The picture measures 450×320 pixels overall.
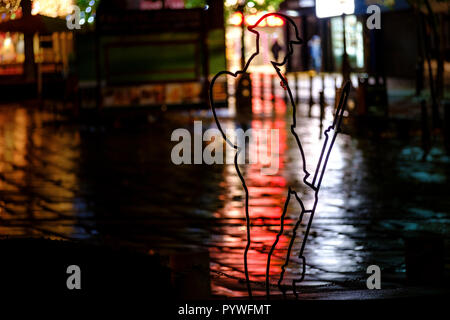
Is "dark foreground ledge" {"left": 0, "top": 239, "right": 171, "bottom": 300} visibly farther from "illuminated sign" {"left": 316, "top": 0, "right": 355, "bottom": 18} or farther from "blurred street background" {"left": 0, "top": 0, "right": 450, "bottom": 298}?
"illuminated sign" {"left": 316, "top": 0, "right": 355, "bottom": 18}

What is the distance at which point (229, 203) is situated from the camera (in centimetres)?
1346

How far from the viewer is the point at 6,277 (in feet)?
20.1

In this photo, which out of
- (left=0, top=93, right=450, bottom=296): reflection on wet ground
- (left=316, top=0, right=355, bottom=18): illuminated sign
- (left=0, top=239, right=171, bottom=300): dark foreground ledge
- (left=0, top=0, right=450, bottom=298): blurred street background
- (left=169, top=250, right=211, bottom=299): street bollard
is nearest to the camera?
(left=0, top=239, right=171, bottom=300): dark foreground ledge

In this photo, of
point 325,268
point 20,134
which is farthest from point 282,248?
point 20,134

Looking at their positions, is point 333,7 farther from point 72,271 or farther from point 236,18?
point 236,18

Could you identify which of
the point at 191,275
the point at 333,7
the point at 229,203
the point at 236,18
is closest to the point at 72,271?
the point at 191,275

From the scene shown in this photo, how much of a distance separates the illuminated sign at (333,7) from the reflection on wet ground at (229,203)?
254 cm

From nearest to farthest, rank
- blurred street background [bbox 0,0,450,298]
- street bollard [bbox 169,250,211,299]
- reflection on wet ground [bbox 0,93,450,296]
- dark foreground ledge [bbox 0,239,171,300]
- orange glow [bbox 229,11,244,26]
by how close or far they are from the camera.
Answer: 1. dark foreground ledge [bbox 0,239,171,300]
2. street bollard [bbox 169,250,211,299]
3. blurred street background [bbox 0,0,450,298]
4. reflection on wet ground [bbox 0,93,450,296]
5. orange glow [bbox 229,11,244,26]

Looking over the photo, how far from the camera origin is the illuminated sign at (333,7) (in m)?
14.7

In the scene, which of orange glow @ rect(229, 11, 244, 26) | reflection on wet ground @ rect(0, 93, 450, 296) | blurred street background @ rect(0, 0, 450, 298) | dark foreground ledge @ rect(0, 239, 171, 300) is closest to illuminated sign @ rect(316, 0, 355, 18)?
A: blurred street background @ rect(0, 0, 450, 298)

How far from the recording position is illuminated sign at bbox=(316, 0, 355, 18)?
48.2 feet

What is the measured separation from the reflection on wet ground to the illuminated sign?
2.54m

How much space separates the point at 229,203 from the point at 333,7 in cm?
397

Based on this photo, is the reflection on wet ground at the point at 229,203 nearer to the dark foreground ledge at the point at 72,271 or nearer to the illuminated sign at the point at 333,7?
the dark foreground ledge at the point at 72,271
